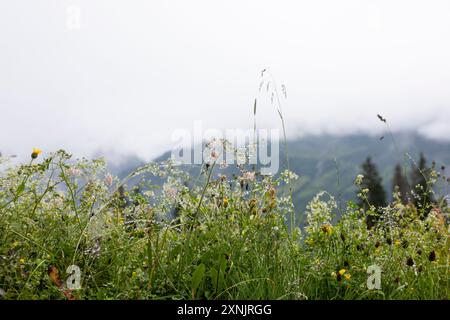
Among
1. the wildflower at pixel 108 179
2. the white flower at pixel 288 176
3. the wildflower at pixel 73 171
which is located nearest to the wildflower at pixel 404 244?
the white flower at pixel 288 176

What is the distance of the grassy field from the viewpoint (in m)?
3.54

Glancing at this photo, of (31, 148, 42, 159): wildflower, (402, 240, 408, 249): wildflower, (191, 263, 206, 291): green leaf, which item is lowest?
(191, 263, 206, 291): green leaf

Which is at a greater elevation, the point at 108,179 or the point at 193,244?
the point at 108,179

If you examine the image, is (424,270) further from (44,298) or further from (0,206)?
(0,206)

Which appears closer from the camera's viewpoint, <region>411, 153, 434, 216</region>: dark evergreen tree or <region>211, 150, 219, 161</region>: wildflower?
<region>211, 150, 219, 161</region>: wildflower

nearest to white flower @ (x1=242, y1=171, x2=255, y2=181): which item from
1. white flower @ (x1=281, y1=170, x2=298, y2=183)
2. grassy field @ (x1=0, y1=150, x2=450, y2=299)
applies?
grassy field @ (x1=0, y1=150, x2=450, y2=299)

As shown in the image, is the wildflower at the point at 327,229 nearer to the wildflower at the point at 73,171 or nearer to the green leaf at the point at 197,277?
the green leaf at the point at 197,277

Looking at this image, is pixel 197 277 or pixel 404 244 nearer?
pixel 197 277

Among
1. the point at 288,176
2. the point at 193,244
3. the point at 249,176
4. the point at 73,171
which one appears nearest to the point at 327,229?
the point at 288,176

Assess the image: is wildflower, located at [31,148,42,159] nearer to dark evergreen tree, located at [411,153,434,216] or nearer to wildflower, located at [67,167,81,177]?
wildflower, located at [67,167,81,177]

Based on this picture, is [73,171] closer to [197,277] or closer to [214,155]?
[214,155]

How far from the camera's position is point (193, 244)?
404 centimetres

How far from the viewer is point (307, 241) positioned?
4.41 metres
